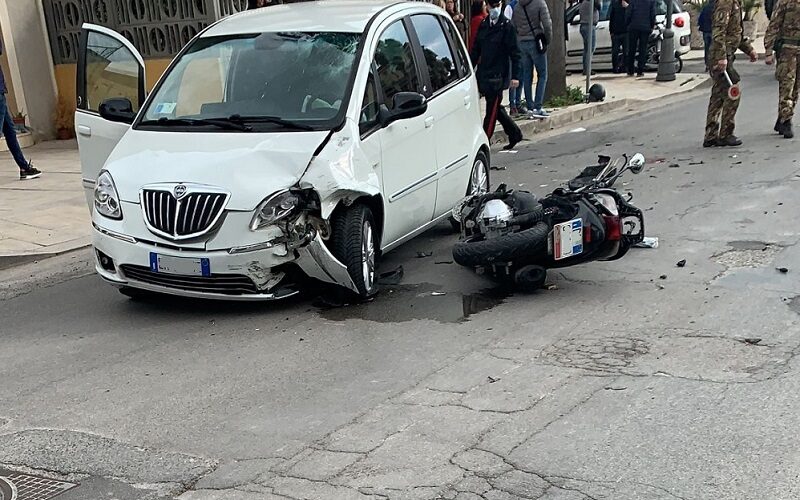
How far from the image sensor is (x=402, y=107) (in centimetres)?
666

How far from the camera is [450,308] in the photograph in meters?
6.27

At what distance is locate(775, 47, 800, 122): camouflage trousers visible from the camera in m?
11.6

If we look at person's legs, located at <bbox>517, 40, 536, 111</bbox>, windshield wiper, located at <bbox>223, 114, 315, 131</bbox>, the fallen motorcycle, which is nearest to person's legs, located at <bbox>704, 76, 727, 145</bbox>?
person's legs, located at <bbox>517, 40, 536, 111</bbox>

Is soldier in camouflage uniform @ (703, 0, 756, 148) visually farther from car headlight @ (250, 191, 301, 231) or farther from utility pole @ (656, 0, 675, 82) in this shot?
utility pole @ (656, 0, 675, 82)

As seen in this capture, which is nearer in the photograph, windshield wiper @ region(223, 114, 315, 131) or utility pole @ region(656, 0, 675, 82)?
windshield wiper @ region(223, 114, 315, 131)

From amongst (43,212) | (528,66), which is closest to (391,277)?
(43,212)

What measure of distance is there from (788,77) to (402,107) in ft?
23.1

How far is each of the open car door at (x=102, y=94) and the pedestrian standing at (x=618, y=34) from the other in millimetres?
15418

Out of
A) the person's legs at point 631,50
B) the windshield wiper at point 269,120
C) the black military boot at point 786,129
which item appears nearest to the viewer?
the windshield wiper at point 269,120

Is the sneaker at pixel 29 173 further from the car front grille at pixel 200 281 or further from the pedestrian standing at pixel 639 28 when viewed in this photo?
the pedestrian standing at pixel 639 28

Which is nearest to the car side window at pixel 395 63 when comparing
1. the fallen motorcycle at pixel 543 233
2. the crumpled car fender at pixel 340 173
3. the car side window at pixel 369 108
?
the car side window at pixel 369 108

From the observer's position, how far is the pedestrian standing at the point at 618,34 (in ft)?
68.9

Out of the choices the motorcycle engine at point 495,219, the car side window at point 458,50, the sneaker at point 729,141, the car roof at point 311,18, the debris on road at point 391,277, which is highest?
the car roof at point 311,18

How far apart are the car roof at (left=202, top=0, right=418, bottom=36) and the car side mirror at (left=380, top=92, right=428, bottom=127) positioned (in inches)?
28.5
